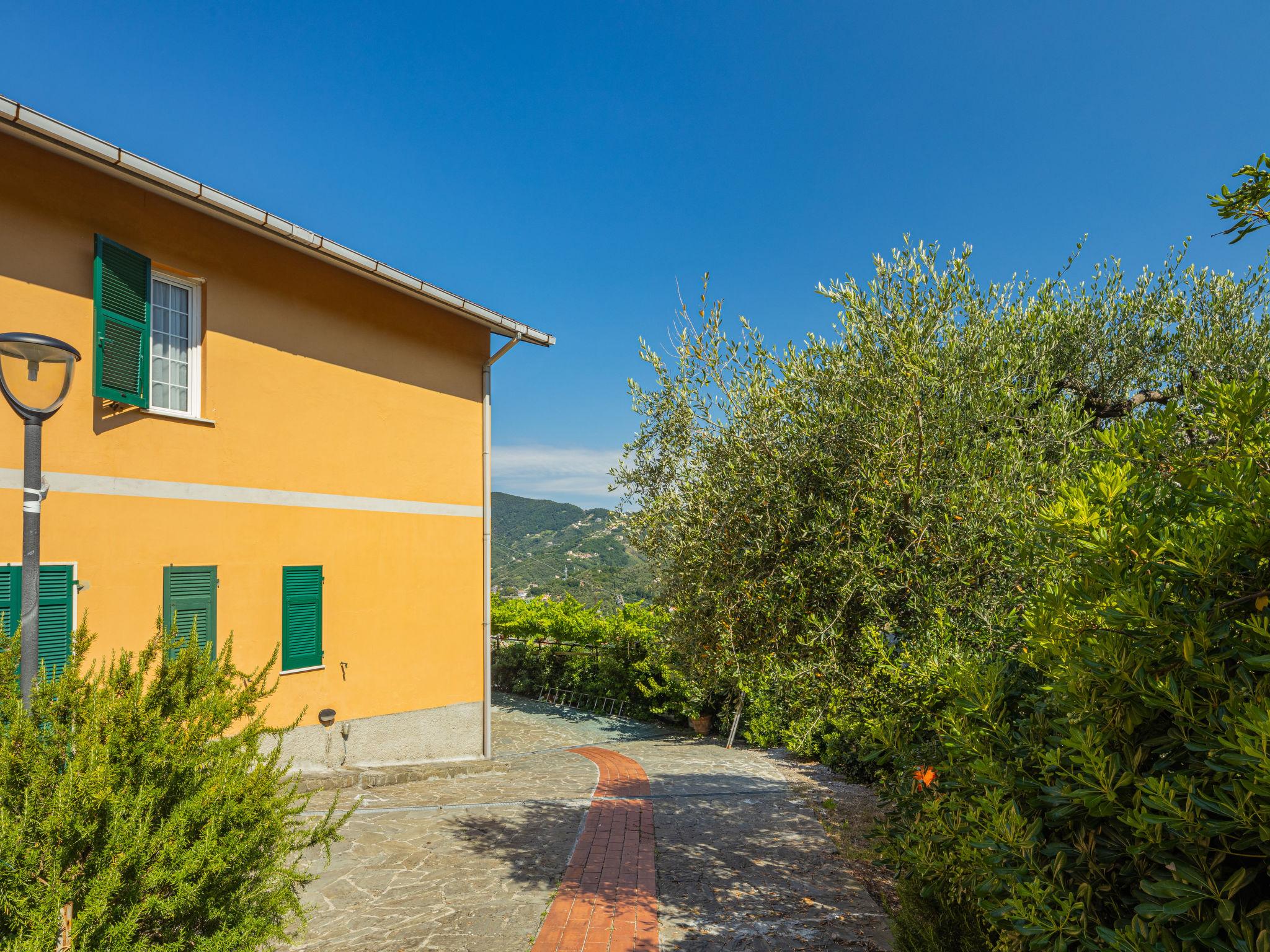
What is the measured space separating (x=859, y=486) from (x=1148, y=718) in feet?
8.75

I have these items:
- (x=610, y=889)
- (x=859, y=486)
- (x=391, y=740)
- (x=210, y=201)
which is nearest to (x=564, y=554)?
(x=391, y=740)

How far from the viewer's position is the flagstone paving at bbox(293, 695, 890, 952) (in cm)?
529

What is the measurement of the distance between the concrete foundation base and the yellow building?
0.11 ft

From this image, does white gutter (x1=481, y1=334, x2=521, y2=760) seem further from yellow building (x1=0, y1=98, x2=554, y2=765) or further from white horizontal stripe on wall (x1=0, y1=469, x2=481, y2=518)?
white horizontal stripe on wall (x1=0, y1=469, x2=481, y2=518)

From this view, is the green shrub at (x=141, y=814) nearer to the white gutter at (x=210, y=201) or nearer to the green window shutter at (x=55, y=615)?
the green window shutter at (x=55, y=615)

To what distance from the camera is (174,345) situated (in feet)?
27.1

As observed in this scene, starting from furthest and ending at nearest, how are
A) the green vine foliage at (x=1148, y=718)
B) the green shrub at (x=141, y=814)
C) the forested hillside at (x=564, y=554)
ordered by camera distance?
the forested hillside at (x=564, y=554) → the green shrub at (x=141, y=814) → the green vine foliage at (x=1148, y=718)

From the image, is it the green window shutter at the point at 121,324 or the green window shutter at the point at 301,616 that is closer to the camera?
the green window shutter at the point at 121,324

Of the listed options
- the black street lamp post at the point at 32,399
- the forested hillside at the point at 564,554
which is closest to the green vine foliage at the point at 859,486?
the forested hillside at the point at 564,554

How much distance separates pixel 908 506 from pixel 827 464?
737 millimetres

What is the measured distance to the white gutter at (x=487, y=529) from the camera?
11664 millimetres

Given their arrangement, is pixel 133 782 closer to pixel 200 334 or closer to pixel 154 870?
pixel 154 870

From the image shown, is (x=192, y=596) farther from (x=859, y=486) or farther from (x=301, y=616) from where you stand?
(x=859, y=486)

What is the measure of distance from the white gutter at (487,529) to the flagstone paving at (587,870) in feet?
2.90
